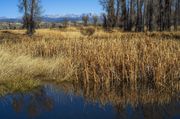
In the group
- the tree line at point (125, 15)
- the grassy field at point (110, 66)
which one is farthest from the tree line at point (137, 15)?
the grassy field at point (110, 66)

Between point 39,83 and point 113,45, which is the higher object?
point 113,45

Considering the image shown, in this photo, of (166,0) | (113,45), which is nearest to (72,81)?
(113,45)

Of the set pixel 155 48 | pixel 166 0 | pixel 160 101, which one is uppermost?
pixel 166 0

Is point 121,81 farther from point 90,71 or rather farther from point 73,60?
point 73,60

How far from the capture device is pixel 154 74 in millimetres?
11297

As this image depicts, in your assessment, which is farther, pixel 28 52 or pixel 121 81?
pixel 28 52

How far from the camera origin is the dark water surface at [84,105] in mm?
8617

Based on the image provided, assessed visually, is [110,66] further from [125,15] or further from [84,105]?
[125,15]

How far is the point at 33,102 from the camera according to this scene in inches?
389

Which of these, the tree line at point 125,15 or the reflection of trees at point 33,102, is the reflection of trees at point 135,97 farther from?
the tree line at point 125,15

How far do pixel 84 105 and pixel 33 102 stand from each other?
1.28m

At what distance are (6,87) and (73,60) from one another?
2639 millimetres

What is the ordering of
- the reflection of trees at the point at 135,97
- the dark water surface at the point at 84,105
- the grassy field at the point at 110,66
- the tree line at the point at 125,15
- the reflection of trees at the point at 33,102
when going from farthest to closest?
the tree line at the point at 125,15
the grassy field at the point at 110,66
the reflection of trees at the point at 33,102
the reflection of trees at the point at 135,97
the dark water surface at the point at 84,105

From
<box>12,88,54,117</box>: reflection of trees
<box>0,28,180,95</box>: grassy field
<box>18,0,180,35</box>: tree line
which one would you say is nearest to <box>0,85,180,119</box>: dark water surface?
<box>12,88,54,117</box>: reflection of trees
